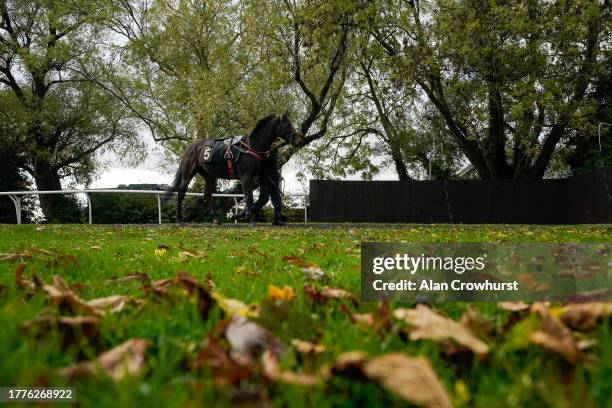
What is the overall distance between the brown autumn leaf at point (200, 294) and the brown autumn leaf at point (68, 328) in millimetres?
390

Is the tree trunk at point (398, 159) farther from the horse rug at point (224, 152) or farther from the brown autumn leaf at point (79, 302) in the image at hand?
the brown autumn leaf at point (79, 302)

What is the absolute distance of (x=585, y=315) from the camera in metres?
1.40

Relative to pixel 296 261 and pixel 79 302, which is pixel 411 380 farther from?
pixel 296 261

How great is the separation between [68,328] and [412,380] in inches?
33.3

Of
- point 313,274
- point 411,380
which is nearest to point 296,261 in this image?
point 313,274

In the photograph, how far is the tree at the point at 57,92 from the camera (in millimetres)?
23191

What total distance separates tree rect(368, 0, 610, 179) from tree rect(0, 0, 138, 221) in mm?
13599

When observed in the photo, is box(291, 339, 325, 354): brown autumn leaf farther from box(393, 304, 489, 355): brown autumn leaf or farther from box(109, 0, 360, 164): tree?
box(109, 0, 360, 164): tree

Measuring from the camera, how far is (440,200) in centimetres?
2317

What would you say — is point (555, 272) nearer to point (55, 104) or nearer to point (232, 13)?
point (232, 13)

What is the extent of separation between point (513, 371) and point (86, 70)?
26.1 metres

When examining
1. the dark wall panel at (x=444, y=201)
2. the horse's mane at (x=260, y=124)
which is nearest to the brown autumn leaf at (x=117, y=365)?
the horse's mane at (x=260, y=124)

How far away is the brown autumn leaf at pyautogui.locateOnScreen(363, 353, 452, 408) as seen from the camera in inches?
30.7

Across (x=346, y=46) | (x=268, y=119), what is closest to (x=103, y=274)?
(x=268, y=119)
